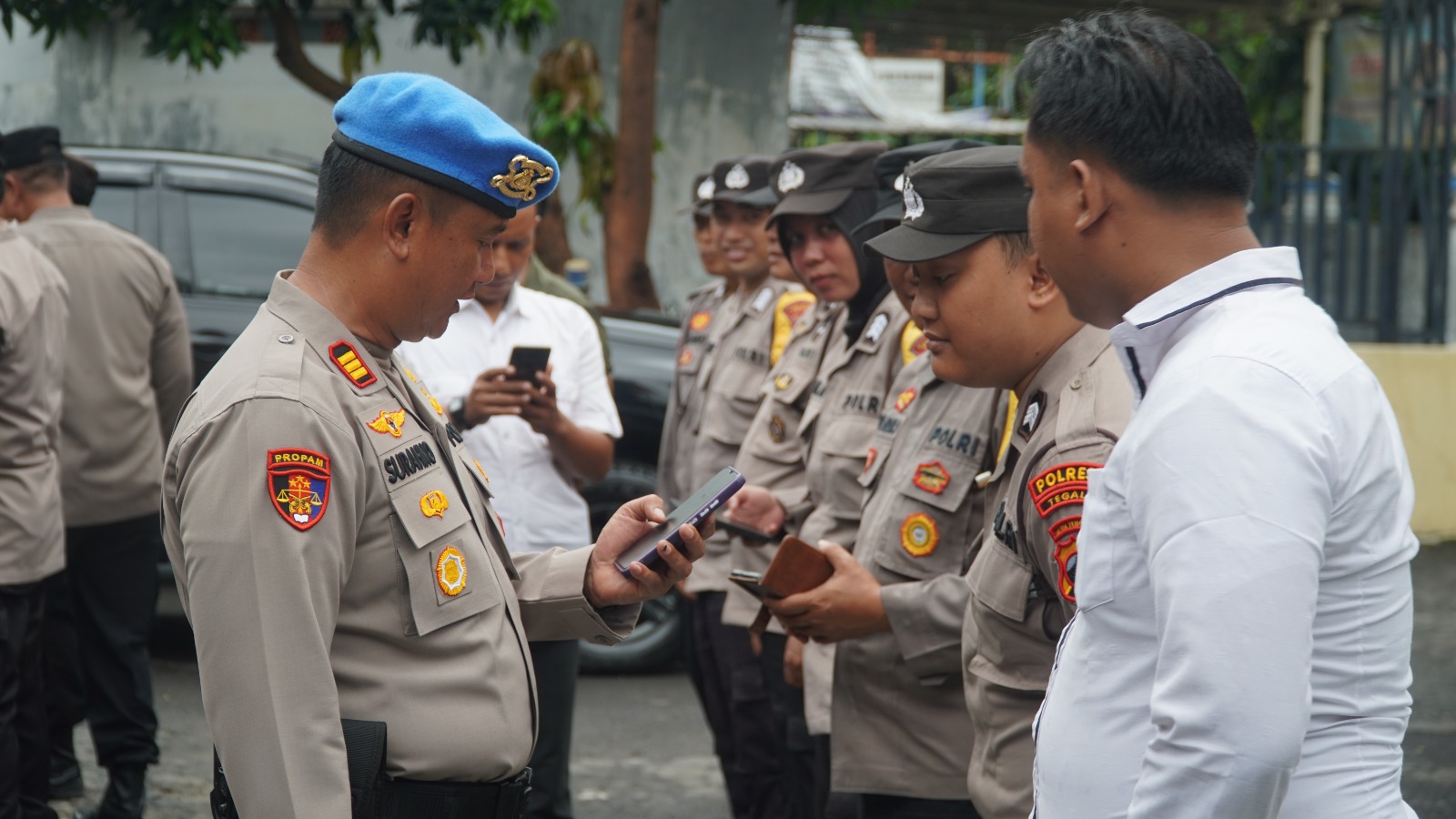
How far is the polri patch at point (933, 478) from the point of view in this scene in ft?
9.05

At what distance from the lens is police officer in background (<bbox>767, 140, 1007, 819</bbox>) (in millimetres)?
2719

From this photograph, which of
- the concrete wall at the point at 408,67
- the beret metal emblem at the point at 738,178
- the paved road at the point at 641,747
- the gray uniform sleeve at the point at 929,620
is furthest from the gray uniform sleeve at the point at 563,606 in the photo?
the concrete wall at the point at 408,67

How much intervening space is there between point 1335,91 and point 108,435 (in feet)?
27.7

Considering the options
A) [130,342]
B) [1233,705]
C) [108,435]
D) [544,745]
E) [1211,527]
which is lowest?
[544,745]

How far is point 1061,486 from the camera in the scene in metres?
2.05

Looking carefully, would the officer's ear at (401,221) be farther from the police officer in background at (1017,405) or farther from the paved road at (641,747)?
the paved road at (641,747)

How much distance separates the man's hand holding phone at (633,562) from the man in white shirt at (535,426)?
1414 millimetres

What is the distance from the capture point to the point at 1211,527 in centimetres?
130

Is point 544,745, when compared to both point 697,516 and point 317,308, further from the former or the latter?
point 317,308

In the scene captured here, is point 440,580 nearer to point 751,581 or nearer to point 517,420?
point 751,581

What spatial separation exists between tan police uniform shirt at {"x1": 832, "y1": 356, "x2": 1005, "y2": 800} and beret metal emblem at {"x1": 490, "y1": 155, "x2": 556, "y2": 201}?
3.48 ft

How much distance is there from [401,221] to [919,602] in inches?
50.1

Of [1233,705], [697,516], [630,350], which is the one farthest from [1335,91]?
[1233,705]

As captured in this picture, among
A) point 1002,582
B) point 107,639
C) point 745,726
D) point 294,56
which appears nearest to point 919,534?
point 1002,582
